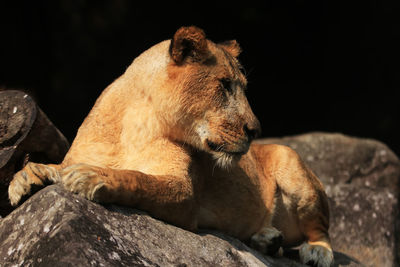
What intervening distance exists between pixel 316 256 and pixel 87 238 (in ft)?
8.73

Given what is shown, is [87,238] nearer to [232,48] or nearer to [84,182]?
[84,182]

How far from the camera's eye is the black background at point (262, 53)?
855 cm

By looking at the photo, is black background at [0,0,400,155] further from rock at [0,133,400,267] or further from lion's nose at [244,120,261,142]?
lion's nose at [244,120,261,142]

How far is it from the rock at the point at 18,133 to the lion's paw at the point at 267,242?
1.79 metres

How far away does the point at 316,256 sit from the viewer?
16.9 ft

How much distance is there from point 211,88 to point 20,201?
4.77ft

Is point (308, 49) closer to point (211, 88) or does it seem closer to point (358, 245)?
point (358, 245)

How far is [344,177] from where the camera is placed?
307 inches

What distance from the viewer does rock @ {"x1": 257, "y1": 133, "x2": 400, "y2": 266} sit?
6715 millimetres

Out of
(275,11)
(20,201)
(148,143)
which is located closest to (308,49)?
(275,11)

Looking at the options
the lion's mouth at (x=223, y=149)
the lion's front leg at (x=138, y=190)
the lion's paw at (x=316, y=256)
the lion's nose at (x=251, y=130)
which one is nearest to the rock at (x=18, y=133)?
the lion's front leg at (x=138, y=190)

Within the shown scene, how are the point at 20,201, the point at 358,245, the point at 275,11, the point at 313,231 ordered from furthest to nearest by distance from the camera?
the point at 275,11 < the point at 358,245 < the point at 313,231 < the point at 20,201

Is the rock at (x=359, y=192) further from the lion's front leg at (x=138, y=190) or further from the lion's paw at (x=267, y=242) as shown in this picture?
the lion's front leg at (x=138, y=190)

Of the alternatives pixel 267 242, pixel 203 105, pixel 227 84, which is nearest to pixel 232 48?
pixel 227 84
